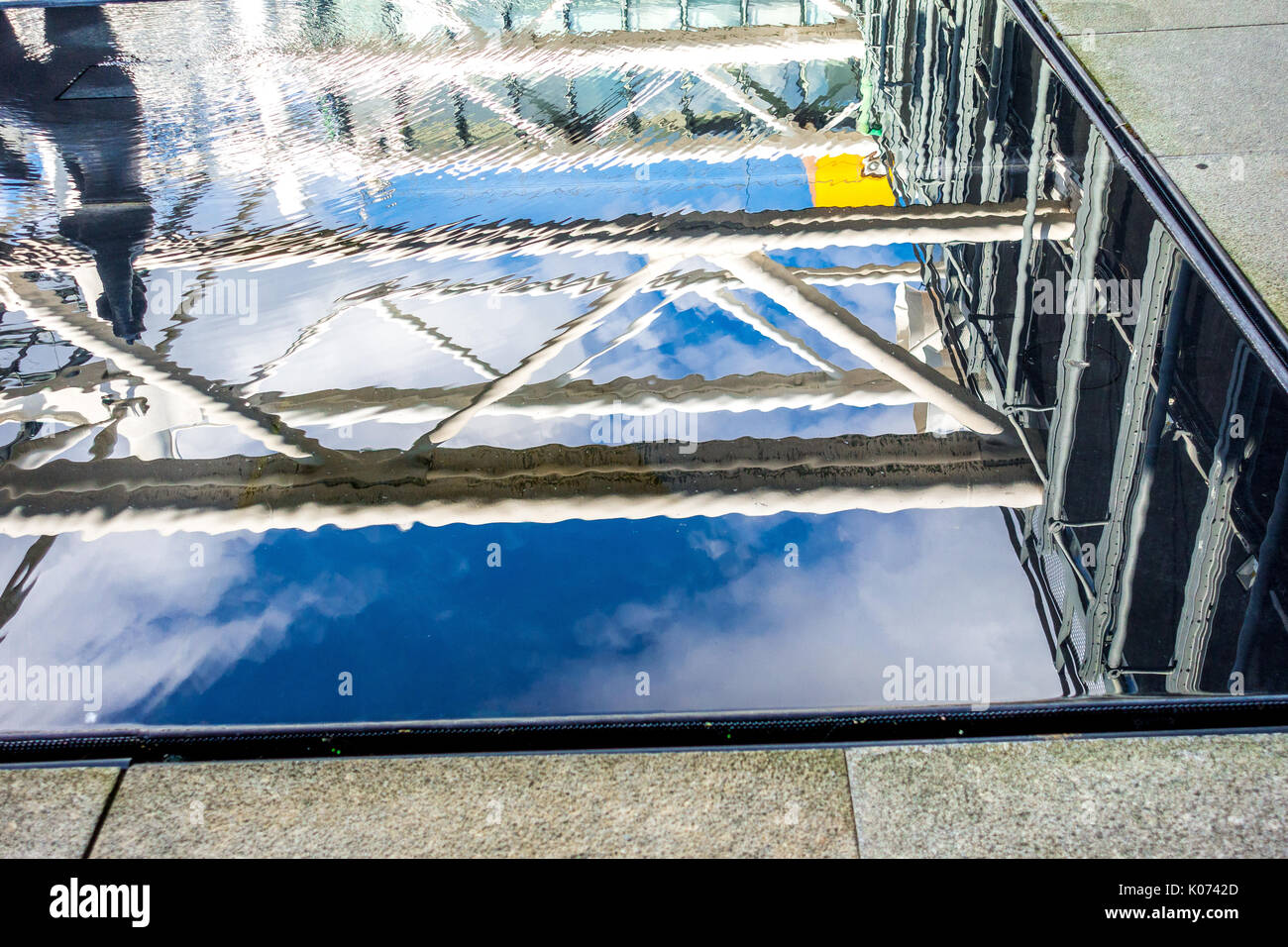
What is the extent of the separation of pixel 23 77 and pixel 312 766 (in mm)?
12039

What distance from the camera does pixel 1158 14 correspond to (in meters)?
8.18

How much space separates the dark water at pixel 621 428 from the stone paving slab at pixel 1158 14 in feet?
1.87

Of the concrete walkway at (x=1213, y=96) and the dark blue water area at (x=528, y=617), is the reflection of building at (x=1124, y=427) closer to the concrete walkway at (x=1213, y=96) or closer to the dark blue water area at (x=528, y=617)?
the concrete walkway at (x=1213, y=96)

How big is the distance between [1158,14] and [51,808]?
30.3 feet

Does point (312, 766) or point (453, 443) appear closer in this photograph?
point (312, 766)

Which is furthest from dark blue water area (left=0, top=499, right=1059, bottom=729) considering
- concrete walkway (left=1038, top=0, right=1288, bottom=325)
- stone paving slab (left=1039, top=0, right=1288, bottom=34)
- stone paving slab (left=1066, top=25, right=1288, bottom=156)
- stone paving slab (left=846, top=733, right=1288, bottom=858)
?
stone paving slab (left=1039, top=0, right=1288, bottom=34)

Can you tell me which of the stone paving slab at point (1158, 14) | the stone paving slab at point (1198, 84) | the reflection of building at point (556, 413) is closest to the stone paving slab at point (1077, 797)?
the reflection of building at point (556, 413)

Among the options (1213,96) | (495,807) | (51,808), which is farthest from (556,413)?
(1213,96)

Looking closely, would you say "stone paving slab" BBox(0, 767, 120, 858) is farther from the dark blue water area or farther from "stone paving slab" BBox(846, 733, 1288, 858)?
"stone paving slab" BBox(846, 733, 1288, 858)

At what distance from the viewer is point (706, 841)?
116 inches

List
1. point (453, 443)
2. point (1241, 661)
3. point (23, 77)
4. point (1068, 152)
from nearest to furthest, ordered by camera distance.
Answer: point (1241, 661) < point (453, 443) < point (1068, 152) < point (23, 77)
